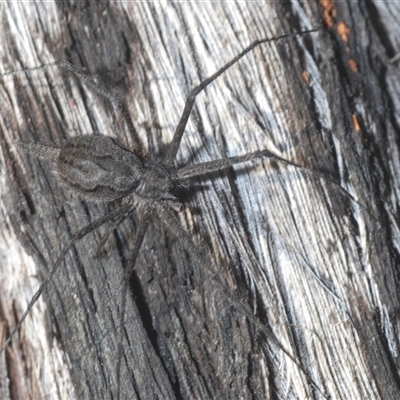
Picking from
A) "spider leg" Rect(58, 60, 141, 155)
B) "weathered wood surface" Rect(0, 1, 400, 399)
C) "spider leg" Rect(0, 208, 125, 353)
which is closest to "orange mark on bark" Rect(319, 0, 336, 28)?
"weathered wood surface" Rect(0, 1, 400, 399)

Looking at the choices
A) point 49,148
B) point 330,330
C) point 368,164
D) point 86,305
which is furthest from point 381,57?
point 86,305

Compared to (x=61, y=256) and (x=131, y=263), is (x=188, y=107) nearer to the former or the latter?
(x=131, y=263)

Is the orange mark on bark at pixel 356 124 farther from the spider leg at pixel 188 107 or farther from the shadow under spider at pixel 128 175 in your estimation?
the spider leg at pixel 188 107

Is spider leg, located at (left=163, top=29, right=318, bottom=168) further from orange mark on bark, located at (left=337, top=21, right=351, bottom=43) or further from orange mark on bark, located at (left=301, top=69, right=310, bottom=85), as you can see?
orange mark on bark, located at (left=337, top=21, right=351, bottom=43)

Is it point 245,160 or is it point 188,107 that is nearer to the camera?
point 245,160

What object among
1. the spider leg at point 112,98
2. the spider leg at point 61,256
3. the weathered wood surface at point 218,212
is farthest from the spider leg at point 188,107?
the spider leg at point 61,256

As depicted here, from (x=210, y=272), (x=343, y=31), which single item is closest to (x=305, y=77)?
(x=343, y=31)
